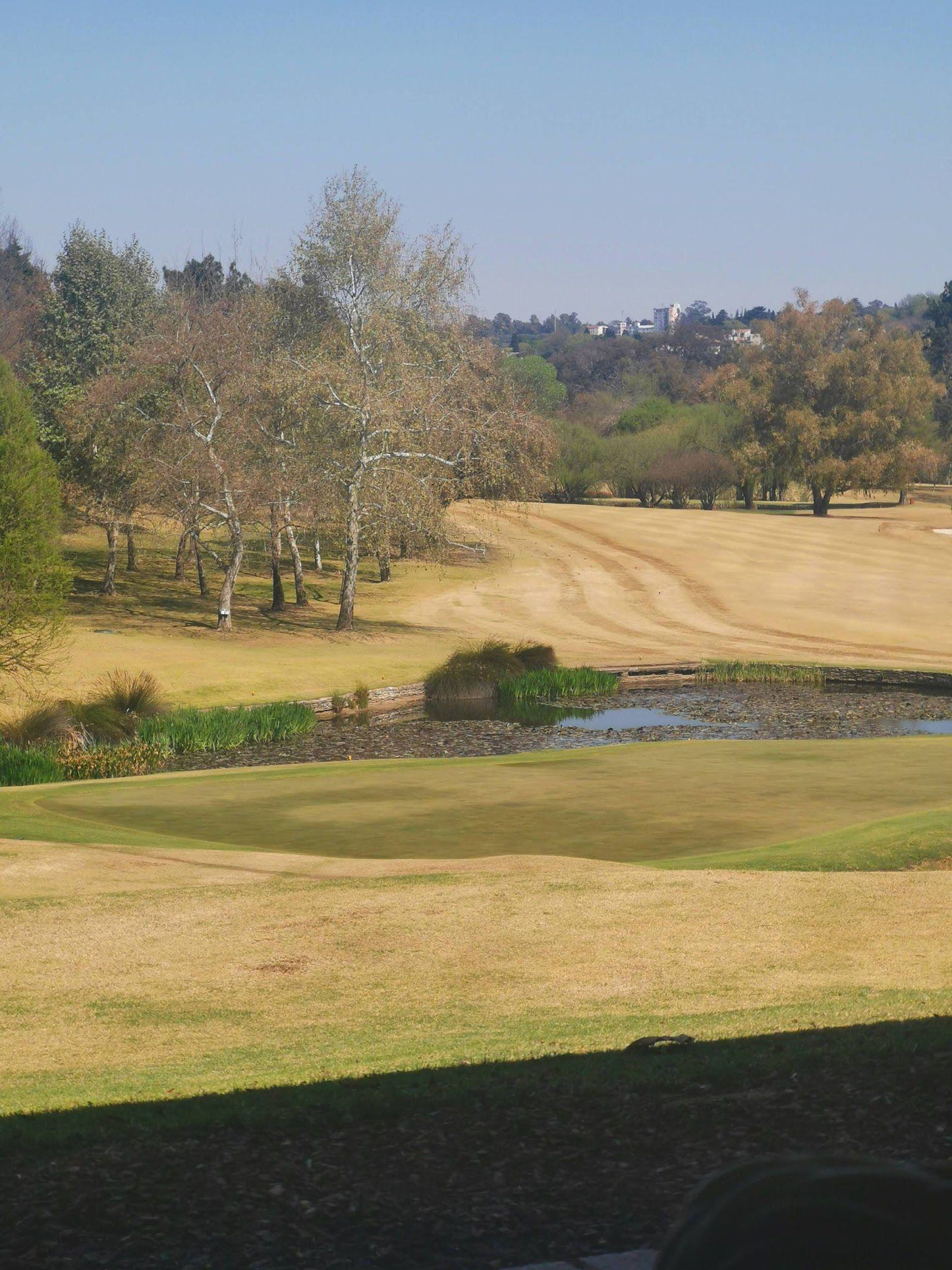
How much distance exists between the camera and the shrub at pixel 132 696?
29.8m

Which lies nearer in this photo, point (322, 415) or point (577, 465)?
point (322, 415)

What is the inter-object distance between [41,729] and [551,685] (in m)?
13.4

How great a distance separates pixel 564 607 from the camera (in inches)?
2036

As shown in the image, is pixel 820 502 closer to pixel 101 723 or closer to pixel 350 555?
pixel 350 555

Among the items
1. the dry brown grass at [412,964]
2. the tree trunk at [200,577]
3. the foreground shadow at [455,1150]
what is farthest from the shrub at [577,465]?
the foreground shadow at [455,1150]

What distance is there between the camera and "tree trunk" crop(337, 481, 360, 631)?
4288 cm

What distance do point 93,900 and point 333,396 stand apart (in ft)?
97.7

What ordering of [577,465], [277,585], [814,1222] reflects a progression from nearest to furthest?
1. [814,1222]
2. [277,585]
3. [577,465]

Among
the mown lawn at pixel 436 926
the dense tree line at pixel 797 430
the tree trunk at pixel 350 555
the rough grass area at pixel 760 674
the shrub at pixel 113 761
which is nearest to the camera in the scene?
the mown lawn at pixel 436 926

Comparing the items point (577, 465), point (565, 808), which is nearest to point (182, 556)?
point (565, 808)

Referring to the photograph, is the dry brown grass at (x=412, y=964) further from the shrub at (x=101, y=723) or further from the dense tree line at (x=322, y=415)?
the dense tree line at (x=322, y=415)

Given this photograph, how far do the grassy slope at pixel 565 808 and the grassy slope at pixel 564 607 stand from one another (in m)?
10.9

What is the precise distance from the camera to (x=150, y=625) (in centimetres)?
4419

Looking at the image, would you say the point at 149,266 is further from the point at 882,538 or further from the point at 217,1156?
the point at 217,1156
